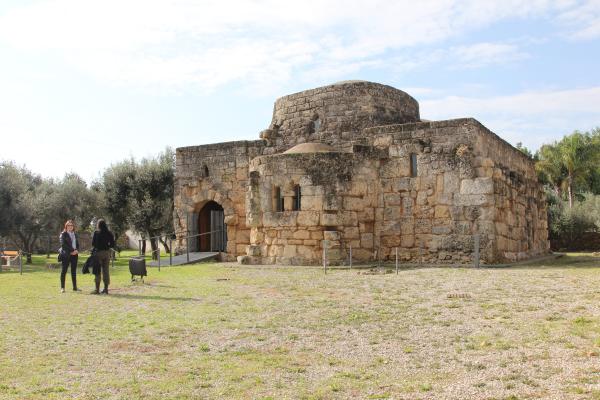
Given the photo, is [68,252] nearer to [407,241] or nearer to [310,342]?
[310,342]

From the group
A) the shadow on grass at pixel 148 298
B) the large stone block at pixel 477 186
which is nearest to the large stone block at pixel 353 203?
the large stone block at pixel 477 186

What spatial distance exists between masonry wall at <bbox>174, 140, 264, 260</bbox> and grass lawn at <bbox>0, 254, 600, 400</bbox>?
841cm

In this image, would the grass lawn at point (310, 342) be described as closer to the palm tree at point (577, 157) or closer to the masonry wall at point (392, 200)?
the masonry wall at point (392, 200)

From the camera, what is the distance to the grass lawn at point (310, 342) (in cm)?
484

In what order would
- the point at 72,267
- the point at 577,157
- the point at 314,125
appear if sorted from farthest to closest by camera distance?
1. the point at 577,157
2. the point at 314,125
3. the point at 72,267

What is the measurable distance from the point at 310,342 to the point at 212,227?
1487 cm

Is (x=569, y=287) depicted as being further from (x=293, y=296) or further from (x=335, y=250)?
(x=335, y=250)

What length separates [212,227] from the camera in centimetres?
2102

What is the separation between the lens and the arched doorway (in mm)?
21031

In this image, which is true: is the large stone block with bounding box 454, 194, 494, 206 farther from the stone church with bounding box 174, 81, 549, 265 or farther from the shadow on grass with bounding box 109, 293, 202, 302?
the shadow on grass with bounding box 109, 293, 202, 302

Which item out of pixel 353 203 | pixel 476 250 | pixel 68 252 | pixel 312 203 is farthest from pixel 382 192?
pixel 68 252

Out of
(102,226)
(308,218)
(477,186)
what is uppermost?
(477,186)

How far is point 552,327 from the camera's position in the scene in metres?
6.82

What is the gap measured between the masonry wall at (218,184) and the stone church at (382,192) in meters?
2.41
